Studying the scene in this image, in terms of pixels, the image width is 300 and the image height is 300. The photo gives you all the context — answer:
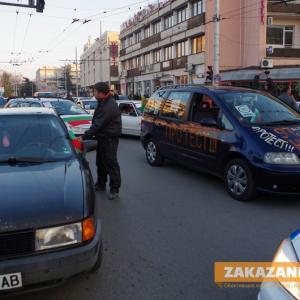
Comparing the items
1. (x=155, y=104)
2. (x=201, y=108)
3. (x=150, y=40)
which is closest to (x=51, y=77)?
(x=150, y=40)

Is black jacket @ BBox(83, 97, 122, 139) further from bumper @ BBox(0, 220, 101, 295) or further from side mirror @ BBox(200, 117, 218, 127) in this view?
bumper @ BBox(0, 220, 101, 295)

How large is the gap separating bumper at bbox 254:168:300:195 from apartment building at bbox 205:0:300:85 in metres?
26.9

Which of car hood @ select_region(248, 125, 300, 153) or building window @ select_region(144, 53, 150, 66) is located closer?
car hood @ select_region(248, 125, 300, 153)

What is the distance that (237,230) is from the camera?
5.28m

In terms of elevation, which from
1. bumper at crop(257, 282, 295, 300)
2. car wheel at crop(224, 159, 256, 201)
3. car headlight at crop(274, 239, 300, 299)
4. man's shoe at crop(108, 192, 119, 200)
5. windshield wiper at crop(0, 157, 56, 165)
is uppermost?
windshield wiper at crop(0, 157, 56, 165)

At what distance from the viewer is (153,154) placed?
955cm

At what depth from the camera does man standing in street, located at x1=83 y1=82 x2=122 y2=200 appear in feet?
21.8

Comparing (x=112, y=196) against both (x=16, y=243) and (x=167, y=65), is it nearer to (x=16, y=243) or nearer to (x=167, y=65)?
(x=16, y=243)

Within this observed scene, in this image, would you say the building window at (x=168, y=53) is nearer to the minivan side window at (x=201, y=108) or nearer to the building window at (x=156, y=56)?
the building window at (x=156, y=56)

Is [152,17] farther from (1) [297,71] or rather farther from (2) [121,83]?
(1) [297,71]

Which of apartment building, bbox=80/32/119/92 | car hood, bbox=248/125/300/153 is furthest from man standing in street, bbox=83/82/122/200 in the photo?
apartment building, bbox=80/32/119/92

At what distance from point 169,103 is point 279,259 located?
21.7 ft

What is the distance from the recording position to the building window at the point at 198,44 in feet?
134

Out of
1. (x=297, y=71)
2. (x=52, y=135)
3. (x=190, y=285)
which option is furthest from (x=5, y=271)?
(x=297, y=71)
